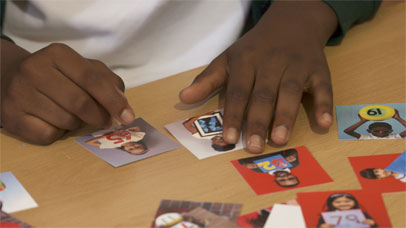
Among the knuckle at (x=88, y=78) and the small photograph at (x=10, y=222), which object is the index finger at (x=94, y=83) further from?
the small photograph at (x=10, y=222)

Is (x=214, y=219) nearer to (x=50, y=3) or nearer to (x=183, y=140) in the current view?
(x=183, y=140)

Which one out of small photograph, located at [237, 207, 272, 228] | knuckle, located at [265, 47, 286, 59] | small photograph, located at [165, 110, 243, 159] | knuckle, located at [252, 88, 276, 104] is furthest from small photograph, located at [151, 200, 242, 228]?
knuckle, located at [265, 47, 286, 59]

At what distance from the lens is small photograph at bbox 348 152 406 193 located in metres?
0.67

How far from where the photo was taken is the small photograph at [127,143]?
773 mm

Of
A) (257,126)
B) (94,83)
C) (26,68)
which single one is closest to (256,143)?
(257,126)

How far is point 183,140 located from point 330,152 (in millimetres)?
215

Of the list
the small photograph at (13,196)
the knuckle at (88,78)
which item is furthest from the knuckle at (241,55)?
the small photograph at (13,196)

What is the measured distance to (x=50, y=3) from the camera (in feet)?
3.37

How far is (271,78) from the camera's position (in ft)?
2.82

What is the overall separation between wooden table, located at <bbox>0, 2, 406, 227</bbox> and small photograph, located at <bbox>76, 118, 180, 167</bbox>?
0.04ft

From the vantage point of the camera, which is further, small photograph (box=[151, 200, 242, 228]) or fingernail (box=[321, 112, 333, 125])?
fingernail (box=[321, 112, 333, 125])

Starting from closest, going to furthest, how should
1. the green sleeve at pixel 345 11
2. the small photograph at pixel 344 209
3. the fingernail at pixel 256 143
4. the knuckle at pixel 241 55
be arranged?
the small photograph at pixel 344 209 < the fingernail at pixel 256 143 < the knuckle at pixel 241 55 < the green sleeve at pixel 345 11

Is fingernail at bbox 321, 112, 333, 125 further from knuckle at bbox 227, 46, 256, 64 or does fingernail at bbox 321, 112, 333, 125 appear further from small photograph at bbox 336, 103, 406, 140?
knuckle at bbox 227, 46, 256, 64

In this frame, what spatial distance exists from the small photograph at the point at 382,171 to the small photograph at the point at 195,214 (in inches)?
6.7
